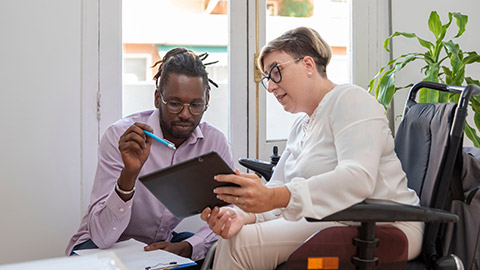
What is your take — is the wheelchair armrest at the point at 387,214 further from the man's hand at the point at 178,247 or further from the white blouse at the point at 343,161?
the man's hand at the point at 178,247

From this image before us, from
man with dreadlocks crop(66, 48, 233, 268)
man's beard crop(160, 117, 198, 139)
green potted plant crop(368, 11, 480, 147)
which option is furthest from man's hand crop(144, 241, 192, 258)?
green potted plant crop(368, 11, 480, 147)

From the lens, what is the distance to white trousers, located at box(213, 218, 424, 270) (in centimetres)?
133

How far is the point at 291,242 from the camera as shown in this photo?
1.35 metres

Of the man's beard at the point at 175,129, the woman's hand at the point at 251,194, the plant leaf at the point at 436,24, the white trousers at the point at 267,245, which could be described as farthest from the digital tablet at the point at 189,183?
the plant leaf at the point at 436,24

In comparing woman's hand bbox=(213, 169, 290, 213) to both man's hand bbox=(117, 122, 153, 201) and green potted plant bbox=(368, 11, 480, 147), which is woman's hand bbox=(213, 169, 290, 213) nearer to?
man's hand bbox=(117, 122, 153, 201)

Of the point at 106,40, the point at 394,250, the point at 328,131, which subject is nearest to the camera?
the point at 394,250

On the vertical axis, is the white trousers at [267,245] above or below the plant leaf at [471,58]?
below

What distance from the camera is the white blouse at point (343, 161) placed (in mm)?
1245

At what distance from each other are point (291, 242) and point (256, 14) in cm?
150

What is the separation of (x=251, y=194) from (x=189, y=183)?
0.54 ft

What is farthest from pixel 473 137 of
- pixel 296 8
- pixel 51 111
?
pixel 51 111

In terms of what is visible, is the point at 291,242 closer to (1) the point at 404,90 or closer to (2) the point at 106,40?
(2) the point at 106,40

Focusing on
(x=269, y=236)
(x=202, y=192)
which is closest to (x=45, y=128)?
(x=202, y=192)

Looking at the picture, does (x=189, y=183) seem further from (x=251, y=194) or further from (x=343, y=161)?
(x=343, y=161)
